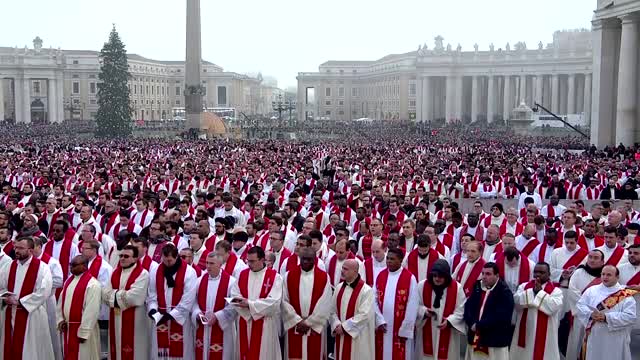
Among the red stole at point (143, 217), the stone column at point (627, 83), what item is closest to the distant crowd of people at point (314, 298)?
the red stole at point (143, 217)

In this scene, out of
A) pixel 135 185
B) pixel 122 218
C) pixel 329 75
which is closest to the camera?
pixel 122 218

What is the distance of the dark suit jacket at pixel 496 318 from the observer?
312 inches

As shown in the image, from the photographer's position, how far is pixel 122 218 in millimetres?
13094

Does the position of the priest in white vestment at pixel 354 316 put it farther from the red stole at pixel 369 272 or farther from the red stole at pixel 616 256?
the red stole at pixel 616 256

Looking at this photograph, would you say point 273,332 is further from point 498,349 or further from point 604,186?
point 604,186

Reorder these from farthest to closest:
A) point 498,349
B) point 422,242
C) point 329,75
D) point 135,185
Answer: point 329,75 < point 135,185 < point 422,242 < point 498,349

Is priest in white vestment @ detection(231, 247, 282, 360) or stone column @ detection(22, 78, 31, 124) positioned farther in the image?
stone column @ detection(22, 78, 31, 124)

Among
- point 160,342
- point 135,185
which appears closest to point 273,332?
point 160,342

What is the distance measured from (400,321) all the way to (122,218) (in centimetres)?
597

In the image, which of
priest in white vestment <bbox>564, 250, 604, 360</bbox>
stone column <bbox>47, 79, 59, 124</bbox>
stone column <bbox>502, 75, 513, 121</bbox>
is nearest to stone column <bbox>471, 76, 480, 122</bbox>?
stone column <bbox>502, 75, 513, 121</bbox>

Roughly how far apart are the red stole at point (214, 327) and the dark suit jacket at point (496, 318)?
255 cm

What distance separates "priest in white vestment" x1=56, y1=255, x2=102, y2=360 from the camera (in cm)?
850

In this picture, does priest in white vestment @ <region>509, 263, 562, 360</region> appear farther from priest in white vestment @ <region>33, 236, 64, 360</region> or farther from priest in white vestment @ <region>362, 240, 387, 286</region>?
priest in white vestment @ <region>33, 236, 64, 360</region>

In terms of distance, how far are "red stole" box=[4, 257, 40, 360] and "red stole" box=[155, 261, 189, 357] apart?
1.31 m
